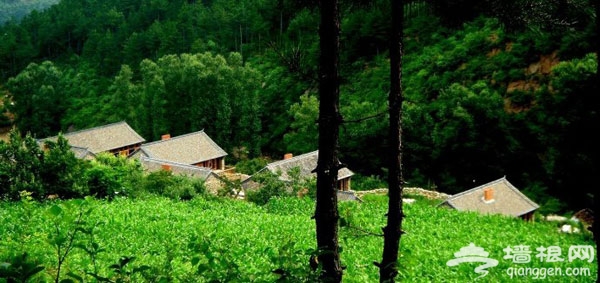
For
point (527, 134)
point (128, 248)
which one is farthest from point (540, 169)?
point (128, 248)

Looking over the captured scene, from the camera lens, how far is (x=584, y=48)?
35531mm

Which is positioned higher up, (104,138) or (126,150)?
(104,138)

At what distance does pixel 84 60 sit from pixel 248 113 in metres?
33.4

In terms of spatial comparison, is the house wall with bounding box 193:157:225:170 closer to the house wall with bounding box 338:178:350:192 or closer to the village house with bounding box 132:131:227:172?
the village house with bounding box 132:131:227:172

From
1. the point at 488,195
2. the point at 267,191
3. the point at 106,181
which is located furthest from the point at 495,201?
the point at 106,181

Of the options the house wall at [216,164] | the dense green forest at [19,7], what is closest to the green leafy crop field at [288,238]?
the house wall at [216,164]

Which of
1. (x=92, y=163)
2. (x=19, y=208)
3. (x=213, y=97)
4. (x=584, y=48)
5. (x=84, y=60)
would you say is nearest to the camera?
(x=19, y=208)

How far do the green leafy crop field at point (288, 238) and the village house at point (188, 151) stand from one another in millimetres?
18612

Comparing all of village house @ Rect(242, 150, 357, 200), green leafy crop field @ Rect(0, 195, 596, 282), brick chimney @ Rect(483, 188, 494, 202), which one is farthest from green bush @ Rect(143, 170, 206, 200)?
brick chimney @ Rect(483, 188, 494, 202)

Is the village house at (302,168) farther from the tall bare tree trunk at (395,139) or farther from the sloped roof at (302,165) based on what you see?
the tall bare tree trunk at (395,139)

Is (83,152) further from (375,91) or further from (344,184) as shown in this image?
(375,91)

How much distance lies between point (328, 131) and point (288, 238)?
6.72 m

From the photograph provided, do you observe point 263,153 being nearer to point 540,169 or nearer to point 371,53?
point 371,53

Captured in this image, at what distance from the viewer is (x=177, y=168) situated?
37688 millimetres
